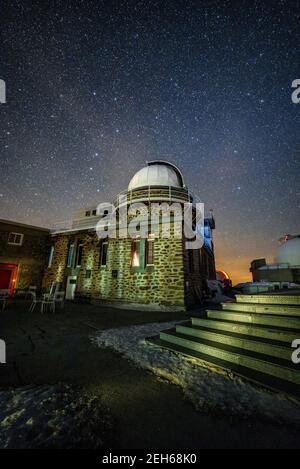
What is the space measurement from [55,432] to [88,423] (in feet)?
1.05

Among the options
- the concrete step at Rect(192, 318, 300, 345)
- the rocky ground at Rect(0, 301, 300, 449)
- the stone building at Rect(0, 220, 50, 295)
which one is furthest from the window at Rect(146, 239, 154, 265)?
the stone building at Rect(0, 220, 50, 295)

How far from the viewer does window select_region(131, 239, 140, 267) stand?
1211cm

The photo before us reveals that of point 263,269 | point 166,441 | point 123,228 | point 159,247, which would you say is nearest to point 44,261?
point 123,228

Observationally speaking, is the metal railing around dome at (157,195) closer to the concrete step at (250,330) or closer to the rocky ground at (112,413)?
the concrete step at (250,330)

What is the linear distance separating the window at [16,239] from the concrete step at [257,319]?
1709 cm


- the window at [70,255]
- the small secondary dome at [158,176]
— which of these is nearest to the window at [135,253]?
the small secondary dome at [158,176]

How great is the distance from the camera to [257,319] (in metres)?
4.03

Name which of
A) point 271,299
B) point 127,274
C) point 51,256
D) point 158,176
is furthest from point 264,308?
point 51,256

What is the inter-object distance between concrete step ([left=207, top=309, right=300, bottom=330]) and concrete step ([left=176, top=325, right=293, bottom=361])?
522 mm

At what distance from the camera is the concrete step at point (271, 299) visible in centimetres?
409

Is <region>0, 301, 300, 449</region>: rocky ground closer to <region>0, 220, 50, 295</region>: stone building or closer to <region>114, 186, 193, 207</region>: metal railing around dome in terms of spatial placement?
<region>114, 186, 193, 207</region>: metal railing around dome

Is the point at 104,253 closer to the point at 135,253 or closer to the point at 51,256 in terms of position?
the point at 135,253

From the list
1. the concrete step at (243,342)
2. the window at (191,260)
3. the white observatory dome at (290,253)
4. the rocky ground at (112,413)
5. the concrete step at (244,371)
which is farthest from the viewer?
the white observatory dome at (290,253)

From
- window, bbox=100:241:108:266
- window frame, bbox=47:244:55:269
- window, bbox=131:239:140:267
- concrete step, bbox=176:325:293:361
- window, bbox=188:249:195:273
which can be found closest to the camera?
concrete step, bbox=176:325:293:361
